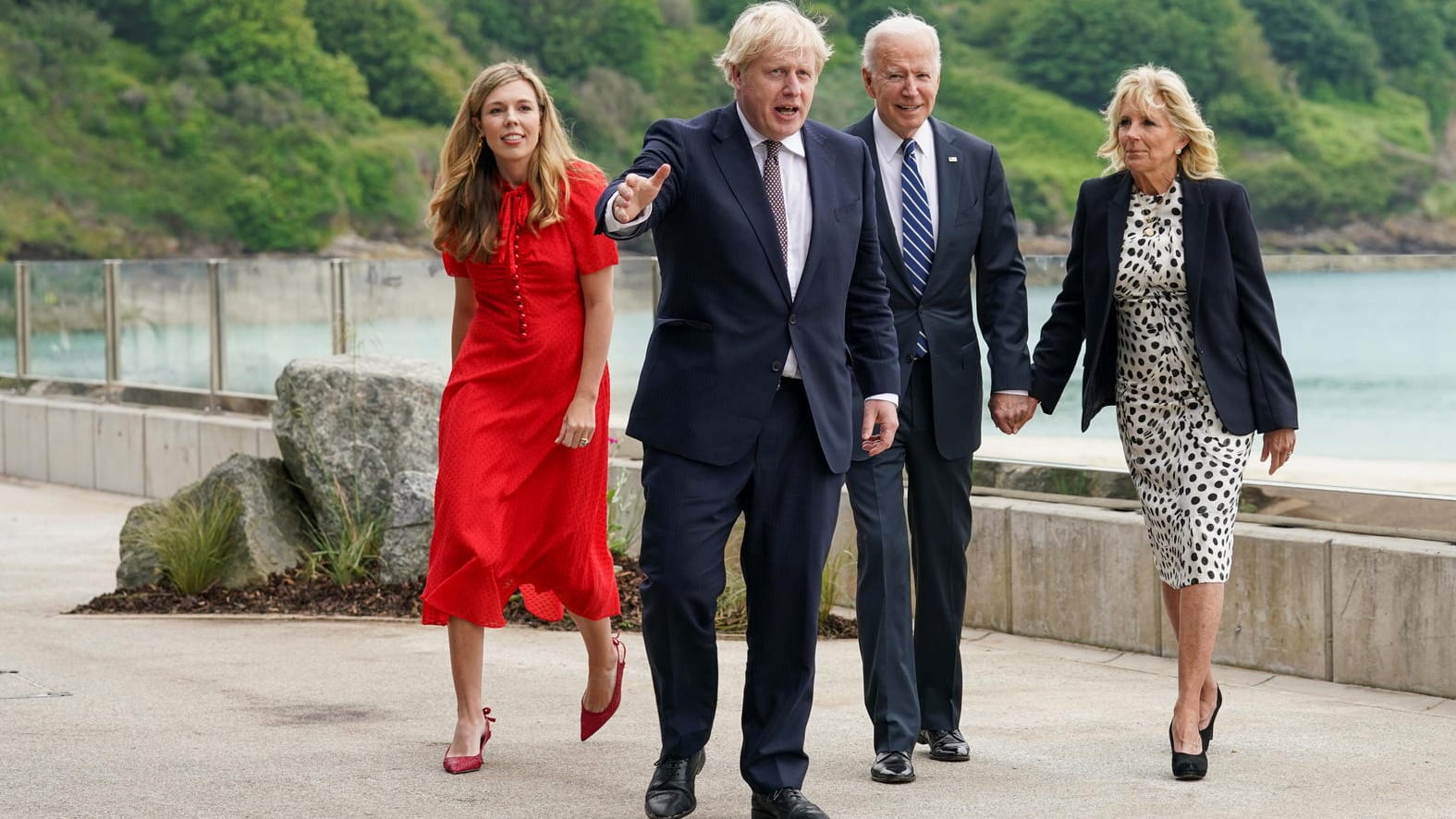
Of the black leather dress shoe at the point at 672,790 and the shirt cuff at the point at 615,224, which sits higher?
the shirt cuff at the point at 615,224

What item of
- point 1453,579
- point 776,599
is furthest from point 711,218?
point 1453,579

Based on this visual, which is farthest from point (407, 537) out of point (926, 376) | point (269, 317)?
point (269, 317)

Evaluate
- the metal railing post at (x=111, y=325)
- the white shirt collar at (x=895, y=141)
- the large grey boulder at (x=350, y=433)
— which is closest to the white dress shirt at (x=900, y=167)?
the white shirt collar at (x=895, y=141)

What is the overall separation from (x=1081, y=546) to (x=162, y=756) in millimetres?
3342

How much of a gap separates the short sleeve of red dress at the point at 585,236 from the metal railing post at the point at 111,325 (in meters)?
8.94

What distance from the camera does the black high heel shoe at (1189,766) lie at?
16.3ft

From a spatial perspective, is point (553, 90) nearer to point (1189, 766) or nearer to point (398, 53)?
point (398, 53)

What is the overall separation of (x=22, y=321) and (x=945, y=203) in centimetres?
1096

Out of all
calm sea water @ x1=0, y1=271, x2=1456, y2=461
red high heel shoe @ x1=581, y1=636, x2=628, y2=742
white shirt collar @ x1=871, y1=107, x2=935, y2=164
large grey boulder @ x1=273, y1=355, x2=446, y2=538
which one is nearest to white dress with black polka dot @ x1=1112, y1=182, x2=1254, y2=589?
white shirt collar @ x1=871, y1=107, x2=935, y2=164

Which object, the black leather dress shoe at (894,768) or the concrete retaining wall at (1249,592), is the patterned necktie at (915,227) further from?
the concrete retaining wall at (1249,592)

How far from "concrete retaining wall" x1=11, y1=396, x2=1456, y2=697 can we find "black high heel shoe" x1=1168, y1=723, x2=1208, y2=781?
146 centimetres

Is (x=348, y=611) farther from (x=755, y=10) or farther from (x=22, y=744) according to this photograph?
(x=755, y=10)

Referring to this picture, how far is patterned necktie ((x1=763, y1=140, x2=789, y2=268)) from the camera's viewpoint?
4426 millimetres

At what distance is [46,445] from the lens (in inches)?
533
